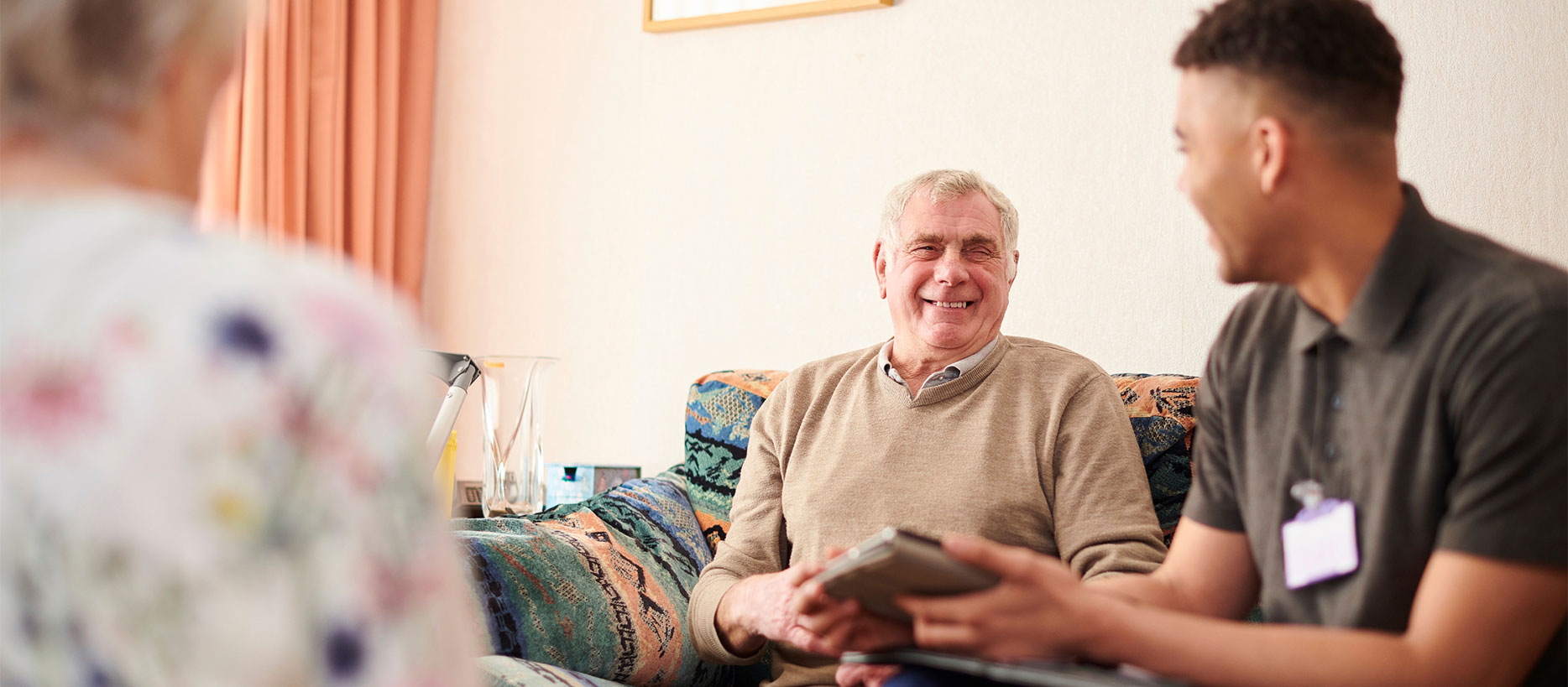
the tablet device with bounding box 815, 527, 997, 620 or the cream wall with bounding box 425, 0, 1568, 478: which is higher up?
the cream wall with bounding box 425, 0, 1568, 478

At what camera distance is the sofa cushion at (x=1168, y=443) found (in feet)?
6.26

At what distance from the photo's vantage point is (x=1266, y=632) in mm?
1041

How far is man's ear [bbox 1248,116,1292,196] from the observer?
1.07 metres

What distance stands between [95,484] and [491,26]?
289 centimetres

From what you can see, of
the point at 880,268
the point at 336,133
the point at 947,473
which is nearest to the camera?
the point at 947,473

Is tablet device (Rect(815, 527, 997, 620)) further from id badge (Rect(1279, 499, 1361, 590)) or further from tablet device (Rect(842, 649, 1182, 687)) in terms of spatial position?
id badge (Rect(1279, 499, 1361, 590))

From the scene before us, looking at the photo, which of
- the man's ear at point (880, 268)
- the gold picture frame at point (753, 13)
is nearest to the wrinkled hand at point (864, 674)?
the man's ear at point (880, 268)

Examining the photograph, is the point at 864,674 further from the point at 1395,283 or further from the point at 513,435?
the point at 513,435

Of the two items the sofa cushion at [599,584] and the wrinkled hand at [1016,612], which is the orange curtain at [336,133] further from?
the wrinkled hand at [1016,612]

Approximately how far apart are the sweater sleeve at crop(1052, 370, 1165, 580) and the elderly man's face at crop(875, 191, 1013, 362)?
0.73 feet

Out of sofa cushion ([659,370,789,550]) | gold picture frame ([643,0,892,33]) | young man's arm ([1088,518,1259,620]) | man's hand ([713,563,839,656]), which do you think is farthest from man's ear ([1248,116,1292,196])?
gold picture frame ([643,0,892,33])

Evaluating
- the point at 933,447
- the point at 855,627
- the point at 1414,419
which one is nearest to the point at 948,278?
the point at 933,447

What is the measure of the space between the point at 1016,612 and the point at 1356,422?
37 cm

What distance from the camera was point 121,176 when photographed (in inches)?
27.1
